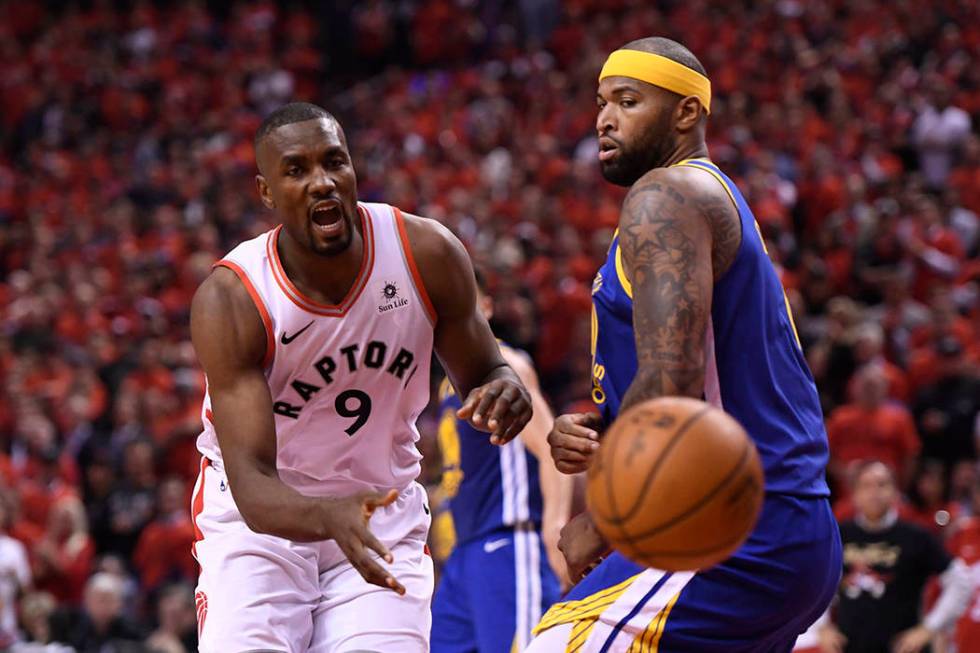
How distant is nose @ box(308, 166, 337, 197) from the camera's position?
393 centimetres

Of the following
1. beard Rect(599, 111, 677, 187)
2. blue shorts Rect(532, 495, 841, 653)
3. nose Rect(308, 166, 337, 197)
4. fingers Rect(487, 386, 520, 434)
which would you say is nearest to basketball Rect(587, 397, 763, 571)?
blue shorts Rect(532, 495, 841, 653)

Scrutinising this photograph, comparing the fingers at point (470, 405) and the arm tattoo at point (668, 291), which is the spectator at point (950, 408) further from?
the arm tattoo at point (668, 291)

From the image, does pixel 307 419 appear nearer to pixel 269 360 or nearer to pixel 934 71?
pixel 269 360

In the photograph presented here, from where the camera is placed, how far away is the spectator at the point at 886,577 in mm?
7363

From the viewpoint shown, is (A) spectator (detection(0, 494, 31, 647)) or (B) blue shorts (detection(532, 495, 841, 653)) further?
(A) spectator (detection(0, 494, 31, 647))

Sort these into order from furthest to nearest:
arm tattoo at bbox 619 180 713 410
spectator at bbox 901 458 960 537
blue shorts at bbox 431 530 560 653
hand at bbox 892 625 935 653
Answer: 1. spectator at bbox 901 458 960 537
2. hand at bbox 892 625 935 653
3. blue shorts at bbox 431 530 560 653
4. arm tattoo at bbox 619 180 713 410

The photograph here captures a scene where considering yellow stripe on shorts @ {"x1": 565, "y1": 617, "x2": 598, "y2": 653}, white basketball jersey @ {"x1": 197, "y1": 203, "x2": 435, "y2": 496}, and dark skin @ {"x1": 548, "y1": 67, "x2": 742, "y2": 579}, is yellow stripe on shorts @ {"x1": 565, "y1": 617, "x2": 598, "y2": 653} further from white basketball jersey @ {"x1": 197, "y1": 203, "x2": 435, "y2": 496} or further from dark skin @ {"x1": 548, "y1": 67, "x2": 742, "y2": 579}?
white basketball jersey @ {"x1": 197, "y1": 203, "x2": 435, "y2": 496}

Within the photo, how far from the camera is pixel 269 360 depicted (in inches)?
156

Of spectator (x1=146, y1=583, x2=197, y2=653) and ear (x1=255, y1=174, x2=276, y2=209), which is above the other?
ear (x1=255, y1=174, x2=276, y2=209)

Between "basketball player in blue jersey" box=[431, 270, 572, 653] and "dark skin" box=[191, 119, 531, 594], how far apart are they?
1.51m

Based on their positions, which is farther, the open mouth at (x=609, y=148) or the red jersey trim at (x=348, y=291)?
the red jersey trim at (x=348, y=291)

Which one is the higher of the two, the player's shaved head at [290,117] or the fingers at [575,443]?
the player's shaved head at [290,117]

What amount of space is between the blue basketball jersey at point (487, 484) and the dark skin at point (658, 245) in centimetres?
226

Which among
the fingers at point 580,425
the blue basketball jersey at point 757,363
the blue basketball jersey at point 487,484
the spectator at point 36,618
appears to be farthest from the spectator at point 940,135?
the fingers at point 580,425
